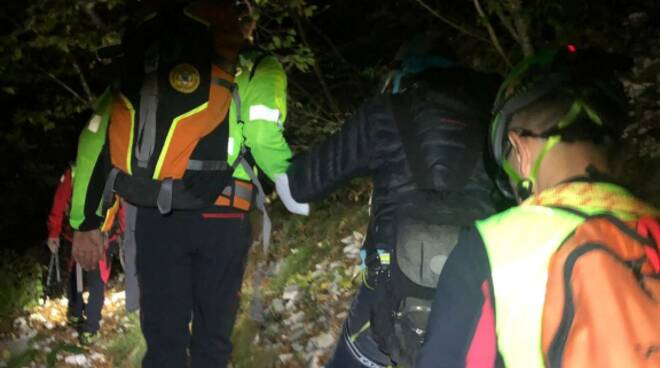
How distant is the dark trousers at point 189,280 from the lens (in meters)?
3.33

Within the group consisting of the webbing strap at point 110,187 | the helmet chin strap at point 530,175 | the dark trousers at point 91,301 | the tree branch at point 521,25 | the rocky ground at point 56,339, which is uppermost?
the tree branch at point 521,25

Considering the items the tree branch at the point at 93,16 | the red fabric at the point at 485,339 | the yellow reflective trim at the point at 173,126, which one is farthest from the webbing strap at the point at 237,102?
the tree branch at the point at 93,16

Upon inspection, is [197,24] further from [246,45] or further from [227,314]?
[227,314]

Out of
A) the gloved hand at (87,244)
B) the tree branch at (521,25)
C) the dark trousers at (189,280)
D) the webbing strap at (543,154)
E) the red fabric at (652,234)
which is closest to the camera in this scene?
the red fabric at (652,234)

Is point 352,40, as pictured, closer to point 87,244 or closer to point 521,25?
point 521,25

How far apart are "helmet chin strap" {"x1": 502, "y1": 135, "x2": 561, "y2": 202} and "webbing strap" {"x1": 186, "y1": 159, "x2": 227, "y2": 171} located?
180 centimetres

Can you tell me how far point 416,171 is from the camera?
7.77ft

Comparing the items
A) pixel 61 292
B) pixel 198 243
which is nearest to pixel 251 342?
pixel 198 243

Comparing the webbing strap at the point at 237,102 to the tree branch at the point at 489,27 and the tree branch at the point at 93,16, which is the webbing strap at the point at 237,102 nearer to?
the tree branch at the point at 489,27

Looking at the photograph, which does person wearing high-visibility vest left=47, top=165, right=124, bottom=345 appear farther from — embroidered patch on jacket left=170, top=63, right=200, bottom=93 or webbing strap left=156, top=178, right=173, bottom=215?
embroidered patch on jacket left=170, top=63, right=200, bottom=93

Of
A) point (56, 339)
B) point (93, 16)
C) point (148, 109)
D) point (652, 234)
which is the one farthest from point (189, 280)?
point (93, 16)

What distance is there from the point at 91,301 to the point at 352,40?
7.01m

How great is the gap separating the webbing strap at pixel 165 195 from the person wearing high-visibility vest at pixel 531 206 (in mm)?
1864

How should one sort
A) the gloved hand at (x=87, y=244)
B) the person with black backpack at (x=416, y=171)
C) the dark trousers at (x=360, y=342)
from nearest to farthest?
1. the person with black backpack at (x=416, y=171)
2. the dark trousers at (x=360, y=342)
3. the gloved hand at (x=87, y=244)
